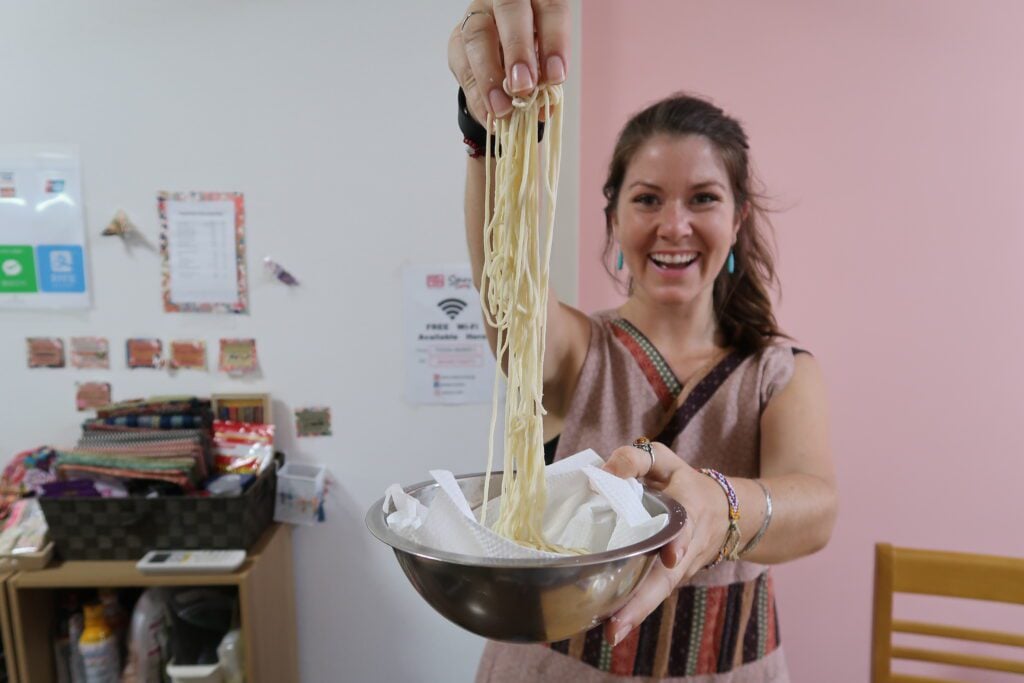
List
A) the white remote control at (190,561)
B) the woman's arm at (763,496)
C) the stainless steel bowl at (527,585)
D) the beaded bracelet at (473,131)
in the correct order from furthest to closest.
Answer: the white remote control at (190,561) → the beaded bracelet at (473,131) → the woman's arm at (763,496) → the stainless steel bowl at (527,585)

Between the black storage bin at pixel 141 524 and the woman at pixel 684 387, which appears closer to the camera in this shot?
the woman at pixel 684 387

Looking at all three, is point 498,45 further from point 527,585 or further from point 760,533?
point 760,533

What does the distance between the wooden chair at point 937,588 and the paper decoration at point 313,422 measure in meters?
1.24

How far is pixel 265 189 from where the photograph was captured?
1.38 metres

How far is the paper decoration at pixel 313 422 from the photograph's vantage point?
143 centimetres

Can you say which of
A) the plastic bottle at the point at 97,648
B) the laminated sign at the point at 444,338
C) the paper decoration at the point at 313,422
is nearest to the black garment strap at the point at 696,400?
the laminated sign at the point at 444,338

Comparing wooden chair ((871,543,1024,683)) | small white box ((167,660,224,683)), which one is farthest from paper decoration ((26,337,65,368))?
wooden chair ((871,543,1024,683))

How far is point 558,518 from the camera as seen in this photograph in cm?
57

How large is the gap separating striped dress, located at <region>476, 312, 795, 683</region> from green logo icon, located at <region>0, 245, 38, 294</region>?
1392 millimetres

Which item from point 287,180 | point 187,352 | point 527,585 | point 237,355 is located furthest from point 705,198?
point 187,352

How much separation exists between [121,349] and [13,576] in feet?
1.74

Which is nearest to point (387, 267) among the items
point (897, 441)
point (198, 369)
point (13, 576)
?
point (198, 369)

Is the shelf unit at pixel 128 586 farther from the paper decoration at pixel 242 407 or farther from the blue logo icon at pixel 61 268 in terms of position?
the blue logo icon at pixel 61 268

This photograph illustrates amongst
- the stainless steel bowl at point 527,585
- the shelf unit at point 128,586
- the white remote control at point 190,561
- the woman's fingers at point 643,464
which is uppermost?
the woman's fingers at point 643,464
